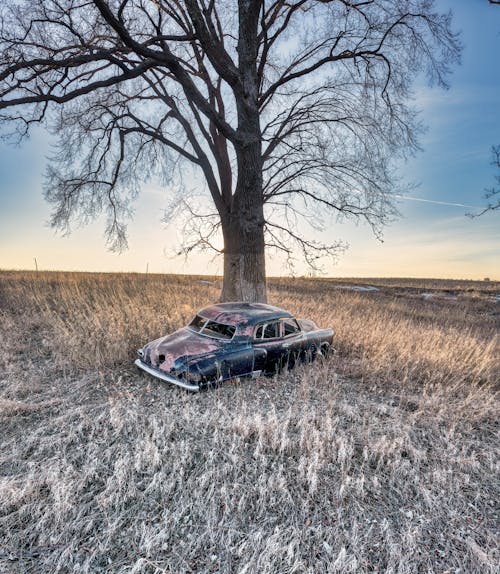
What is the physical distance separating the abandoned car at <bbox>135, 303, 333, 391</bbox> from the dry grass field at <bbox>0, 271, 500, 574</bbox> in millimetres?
247

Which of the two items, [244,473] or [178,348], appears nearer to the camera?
[244,473]

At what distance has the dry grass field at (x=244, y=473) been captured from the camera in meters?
2.96

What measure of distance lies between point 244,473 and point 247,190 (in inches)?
260

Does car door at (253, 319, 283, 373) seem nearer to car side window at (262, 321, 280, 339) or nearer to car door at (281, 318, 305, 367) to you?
car side window at (262, 321, 280, 339)

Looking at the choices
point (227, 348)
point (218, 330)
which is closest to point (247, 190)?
point (218, 330)

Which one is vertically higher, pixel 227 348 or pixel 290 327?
pixel 290 327

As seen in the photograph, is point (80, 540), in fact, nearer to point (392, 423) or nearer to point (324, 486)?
point (324, 486)

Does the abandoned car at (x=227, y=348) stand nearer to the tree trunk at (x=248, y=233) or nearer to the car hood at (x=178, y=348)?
the car hood at (x=178, y=348)

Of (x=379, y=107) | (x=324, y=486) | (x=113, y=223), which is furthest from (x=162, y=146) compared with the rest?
(x=324, y=486)

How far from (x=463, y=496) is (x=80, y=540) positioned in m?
3.51

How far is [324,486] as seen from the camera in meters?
3.55

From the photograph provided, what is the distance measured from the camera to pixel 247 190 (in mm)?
8828

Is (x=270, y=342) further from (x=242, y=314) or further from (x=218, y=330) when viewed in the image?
(x=218, y=330)

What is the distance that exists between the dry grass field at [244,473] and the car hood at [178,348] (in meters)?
0.39
